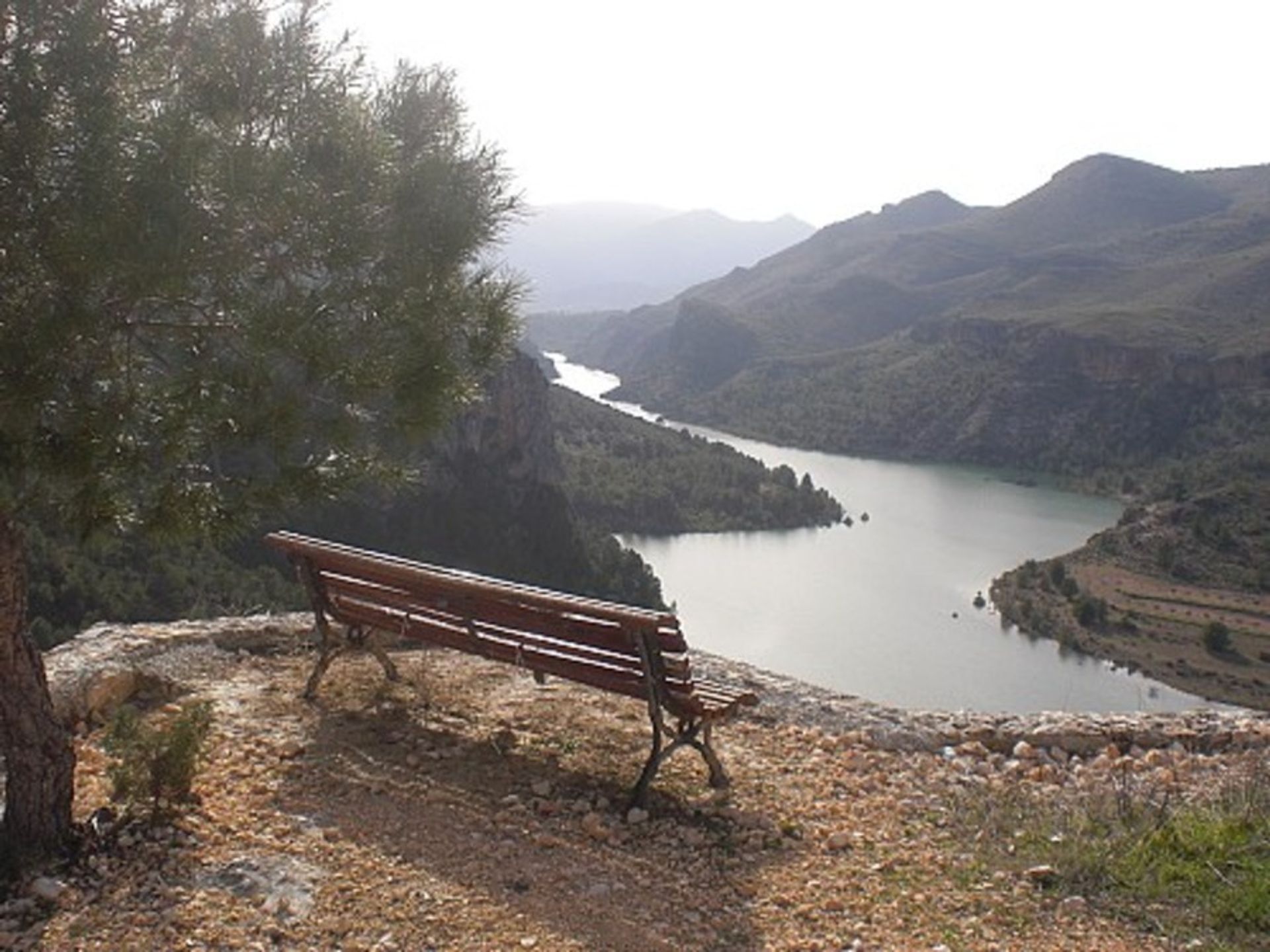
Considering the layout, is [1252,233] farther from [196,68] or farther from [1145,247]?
[196,68]

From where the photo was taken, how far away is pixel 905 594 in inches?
1747

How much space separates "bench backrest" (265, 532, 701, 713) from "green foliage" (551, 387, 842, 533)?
52.3m

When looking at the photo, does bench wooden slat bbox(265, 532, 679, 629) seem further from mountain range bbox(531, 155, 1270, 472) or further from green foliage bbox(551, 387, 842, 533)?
mountain range bbox(531, 155, 1270, 472)

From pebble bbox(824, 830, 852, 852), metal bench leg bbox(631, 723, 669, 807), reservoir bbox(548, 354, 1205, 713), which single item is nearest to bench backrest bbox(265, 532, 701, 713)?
metal bench leg bbox(631, 723, 669, 807)

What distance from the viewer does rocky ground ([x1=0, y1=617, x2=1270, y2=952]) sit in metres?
2.71

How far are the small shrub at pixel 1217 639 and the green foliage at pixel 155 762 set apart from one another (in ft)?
140

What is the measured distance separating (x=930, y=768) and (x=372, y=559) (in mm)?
2171

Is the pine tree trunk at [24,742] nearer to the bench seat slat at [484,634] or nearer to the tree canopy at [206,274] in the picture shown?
the tree canopy at [206,274]

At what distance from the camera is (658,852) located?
3201 millimetres

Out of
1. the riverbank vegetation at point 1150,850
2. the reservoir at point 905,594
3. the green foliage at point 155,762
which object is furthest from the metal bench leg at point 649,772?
the reservoir at point 905,594

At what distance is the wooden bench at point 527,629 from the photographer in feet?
11.4

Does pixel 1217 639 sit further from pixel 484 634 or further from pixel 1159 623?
pixel 484 634

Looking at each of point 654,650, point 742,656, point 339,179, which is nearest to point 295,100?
point 339,179

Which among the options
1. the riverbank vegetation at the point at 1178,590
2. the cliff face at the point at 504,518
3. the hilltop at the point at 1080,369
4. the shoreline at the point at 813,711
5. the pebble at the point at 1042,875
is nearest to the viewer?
the pebble at the point at 1042,875
